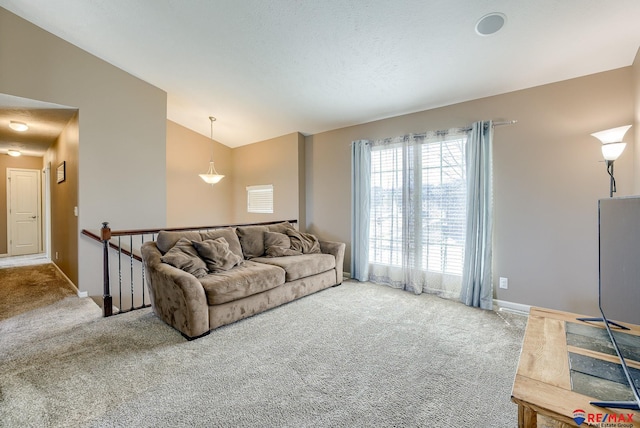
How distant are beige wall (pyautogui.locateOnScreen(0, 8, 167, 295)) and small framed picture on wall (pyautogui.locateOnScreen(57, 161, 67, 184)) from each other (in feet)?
3.44

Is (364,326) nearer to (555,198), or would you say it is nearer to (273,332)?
(273,332)

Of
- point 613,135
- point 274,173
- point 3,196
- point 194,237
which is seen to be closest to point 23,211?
point 3,196

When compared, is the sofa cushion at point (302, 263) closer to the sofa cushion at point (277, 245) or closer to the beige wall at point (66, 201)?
the sofa cushion at point (277, 245)

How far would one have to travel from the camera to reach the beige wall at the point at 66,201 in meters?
3.85

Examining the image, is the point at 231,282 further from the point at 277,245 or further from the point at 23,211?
the point at 23,211

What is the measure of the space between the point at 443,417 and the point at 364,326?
4.07 ft

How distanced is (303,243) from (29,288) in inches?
161

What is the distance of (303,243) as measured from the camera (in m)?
4.30

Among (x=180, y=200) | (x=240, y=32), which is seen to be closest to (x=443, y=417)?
(x=240, y=32)

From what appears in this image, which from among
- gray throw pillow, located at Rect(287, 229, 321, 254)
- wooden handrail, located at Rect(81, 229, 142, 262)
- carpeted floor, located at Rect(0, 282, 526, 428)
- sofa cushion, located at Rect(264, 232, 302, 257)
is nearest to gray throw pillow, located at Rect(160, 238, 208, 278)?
carpeted floor, located at Rect(0, 282, 526, 428)

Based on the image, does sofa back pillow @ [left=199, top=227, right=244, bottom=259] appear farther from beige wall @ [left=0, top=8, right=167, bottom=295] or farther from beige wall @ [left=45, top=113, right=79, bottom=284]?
beige wall @ [left=45, top=113, right=79, bottom=284]

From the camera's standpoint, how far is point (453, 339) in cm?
253

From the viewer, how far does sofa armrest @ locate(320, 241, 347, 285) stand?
4.23 metres

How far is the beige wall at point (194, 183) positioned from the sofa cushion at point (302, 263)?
3.04 metres
